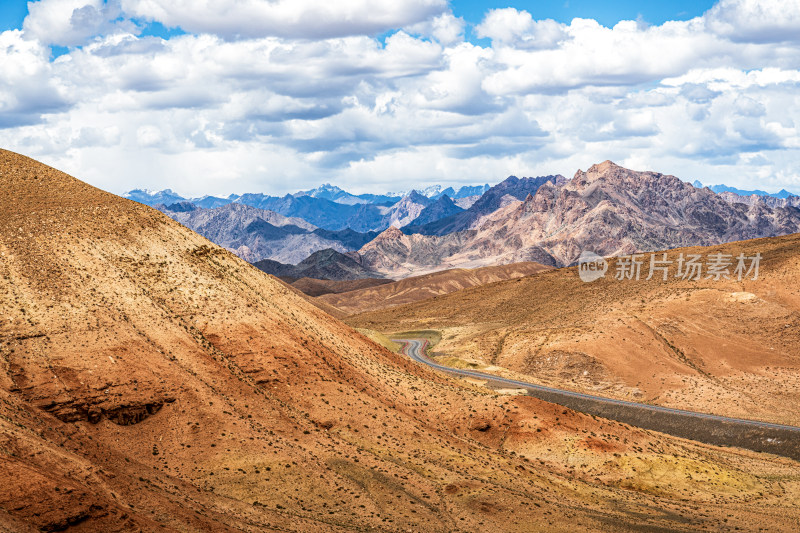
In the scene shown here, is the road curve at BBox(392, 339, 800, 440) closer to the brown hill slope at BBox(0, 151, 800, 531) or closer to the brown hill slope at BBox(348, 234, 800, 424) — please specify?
the brown hill slope at BBox(0, 151, 800, 531)

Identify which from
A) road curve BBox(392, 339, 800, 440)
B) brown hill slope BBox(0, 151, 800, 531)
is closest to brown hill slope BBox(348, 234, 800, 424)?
road curve BBox(392, 339, 800, 440)

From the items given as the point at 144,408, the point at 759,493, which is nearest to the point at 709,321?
the point at 759,493

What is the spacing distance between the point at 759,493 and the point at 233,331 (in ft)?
138

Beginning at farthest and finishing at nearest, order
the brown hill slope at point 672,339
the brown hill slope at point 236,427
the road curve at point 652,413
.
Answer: the brown hill slope at point 672,339 < the road curve at point 652,413 < the brown hill slope at point 236,427

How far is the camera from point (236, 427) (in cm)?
4975

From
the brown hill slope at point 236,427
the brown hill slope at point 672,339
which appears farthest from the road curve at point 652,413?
the brown hill slope at point 672,339

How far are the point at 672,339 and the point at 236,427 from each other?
267ft

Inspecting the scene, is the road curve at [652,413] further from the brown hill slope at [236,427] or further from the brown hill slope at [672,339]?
the brown hill slope at [672,339]

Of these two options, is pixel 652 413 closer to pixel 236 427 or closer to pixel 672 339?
pixel 672 339

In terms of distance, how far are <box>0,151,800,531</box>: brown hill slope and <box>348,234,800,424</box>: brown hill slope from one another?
103ft

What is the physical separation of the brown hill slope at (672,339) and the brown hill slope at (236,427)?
31.4 meters

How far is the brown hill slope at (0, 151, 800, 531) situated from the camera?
40625 millimetres

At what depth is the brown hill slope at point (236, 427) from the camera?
133 feet

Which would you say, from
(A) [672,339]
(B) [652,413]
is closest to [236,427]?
(B) [652,413]
